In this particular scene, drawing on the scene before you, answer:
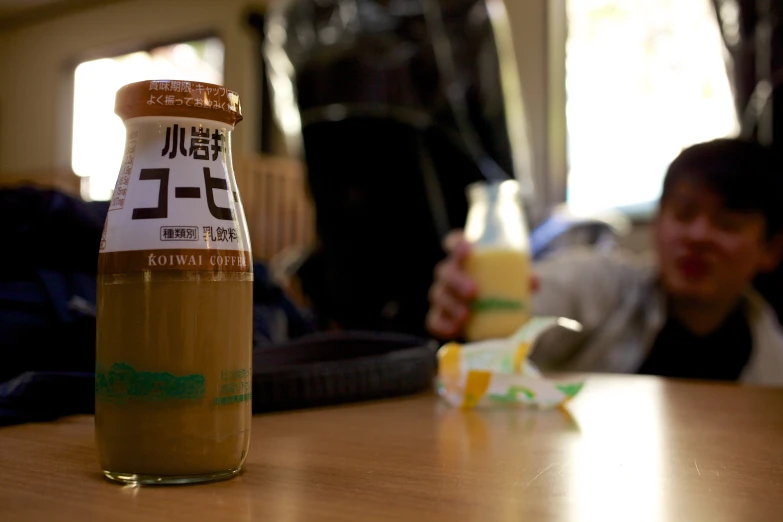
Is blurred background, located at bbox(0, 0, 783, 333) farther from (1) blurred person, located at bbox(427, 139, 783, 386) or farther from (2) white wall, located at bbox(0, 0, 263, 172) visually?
(1) blurred person, located at bbox(427, 139, 783, 386)

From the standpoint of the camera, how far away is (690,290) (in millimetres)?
1391

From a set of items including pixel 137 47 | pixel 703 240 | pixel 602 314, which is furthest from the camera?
pixel 137 47

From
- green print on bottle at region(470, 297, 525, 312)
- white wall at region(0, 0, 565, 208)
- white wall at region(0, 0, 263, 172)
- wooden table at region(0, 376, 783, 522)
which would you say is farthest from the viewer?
white wall at region(0, 0, 263, 172)

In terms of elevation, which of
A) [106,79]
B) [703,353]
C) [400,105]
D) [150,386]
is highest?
[106,79]

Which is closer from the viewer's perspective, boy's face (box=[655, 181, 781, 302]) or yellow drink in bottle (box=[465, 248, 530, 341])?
yellow drink in bottle (box=[465, 248, 530, 341])

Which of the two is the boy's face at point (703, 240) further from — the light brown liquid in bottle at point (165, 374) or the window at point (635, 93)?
the window at point (635, 93)

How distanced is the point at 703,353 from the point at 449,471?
1.14 metres

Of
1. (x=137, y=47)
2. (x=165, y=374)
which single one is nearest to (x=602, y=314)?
(x=165, y=374)

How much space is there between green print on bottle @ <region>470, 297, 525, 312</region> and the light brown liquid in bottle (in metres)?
0.72

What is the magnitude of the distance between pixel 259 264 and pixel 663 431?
0.53 m

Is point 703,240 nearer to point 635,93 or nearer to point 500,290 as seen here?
point 500,290

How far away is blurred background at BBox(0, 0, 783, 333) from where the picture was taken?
1.87 metres

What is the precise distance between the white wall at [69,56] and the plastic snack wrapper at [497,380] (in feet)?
14.5

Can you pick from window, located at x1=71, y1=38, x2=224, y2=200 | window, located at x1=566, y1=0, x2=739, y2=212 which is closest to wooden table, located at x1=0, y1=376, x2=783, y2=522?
window, located at x1=566, y1=0, x2=739, y2=212
